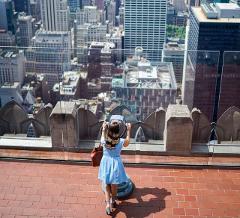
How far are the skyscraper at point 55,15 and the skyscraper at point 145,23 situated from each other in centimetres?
882

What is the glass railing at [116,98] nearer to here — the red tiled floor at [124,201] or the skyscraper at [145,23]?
the red tiled floor at [124,201]

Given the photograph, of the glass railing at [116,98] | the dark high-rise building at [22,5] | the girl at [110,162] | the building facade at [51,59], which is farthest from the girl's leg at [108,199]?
the dark high-rise building at [22,5]

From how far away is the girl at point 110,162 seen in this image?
4500 mm

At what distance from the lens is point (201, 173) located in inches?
216

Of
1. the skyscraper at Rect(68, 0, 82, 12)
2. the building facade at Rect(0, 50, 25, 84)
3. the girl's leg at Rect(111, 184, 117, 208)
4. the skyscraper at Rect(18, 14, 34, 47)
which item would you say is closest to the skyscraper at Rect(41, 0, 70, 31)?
the skyscraper at Rect(18, 14, 34, 47)

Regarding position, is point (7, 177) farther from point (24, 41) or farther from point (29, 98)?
point (24, 41)

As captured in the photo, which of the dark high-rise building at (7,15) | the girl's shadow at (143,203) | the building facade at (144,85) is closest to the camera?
the girl's shadow at (143,203)

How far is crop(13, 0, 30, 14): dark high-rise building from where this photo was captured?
6638cm

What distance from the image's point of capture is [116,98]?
588 centimetres

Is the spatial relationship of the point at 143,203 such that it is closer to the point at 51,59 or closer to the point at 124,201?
the point at 124,201

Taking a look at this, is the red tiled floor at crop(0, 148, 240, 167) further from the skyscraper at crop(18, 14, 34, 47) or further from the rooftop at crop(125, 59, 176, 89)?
the skyscraper at crop(18, 14, 34, 47)

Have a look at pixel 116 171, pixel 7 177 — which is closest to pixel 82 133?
pixel 7 177

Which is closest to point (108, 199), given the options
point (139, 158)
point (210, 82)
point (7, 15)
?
point (139, 158)

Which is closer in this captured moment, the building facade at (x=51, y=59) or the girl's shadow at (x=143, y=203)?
the girl's shadow at (x=143, y=203)
